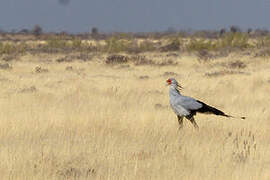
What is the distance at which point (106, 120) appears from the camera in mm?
7895

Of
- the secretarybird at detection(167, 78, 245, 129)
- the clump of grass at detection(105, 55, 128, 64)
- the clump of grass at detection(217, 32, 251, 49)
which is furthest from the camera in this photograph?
the clump of grass at detection(217, 32, 251, 49)

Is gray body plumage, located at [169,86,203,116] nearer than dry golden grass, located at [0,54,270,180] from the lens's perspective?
No

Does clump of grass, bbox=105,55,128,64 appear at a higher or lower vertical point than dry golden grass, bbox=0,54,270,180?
lower

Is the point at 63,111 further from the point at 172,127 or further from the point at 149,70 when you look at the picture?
the point at 149,70

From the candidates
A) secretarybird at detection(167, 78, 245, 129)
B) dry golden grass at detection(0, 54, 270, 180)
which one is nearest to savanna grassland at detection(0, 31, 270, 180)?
dry golden grass at detection(0, 54, 270, 180)

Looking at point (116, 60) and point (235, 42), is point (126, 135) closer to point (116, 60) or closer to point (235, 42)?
point (116, 60)

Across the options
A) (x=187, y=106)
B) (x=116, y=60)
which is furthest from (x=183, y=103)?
(x=116, y=60)

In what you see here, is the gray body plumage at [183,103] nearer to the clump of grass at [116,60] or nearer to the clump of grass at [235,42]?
the clump of grass at [116,60]

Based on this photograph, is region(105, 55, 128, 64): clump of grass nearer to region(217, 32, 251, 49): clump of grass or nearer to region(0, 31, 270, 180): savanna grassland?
region(0, 31, 270, 180): savanna grassland

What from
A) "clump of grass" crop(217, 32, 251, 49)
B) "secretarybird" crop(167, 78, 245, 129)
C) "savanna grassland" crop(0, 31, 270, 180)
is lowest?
"clump of grass" crop(217, 32, 251, 49)

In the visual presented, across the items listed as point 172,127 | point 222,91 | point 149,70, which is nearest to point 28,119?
point 172,127

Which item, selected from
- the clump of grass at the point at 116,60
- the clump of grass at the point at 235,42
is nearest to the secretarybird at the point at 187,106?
the clump of grass at the point at 116,60

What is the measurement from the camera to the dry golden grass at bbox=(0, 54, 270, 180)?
494 cm

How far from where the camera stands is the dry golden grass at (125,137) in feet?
16.2
